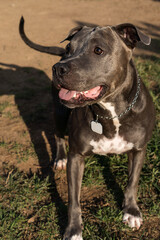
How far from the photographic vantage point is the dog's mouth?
244 cm

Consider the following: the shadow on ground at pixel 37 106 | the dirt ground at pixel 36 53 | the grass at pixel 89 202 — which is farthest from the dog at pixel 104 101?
the dirt ground at pixel 36 53

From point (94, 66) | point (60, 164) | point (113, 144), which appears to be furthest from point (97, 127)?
point (60, 164)

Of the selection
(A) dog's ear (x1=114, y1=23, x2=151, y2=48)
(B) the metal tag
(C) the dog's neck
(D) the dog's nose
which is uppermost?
(A) dog's ear (x1=114, y1=23, x2=151, y2=48)

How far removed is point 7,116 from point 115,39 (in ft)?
9.12

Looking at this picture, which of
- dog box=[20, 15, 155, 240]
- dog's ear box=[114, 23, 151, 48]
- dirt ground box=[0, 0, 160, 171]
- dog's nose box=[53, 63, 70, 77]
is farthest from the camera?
dirt ground box=[0, 0, 160, 171]

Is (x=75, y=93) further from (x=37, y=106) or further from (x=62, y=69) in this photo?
(x=37, y=106)

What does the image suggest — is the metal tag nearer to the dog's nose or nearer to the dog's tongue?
the dog's tongue

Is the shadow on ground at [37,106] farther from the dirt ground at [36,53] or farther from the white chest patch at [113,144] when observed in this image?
the white chest patch at [113,144]

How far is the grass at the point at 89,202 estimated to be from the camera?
9.07 feet

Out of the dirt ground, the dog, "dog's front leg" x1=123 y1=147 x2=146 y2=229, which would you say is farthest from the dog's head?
the dirt ground

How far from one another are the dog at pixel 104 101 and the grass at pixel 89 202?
15 cm

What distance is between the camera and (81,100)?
2.44 metres

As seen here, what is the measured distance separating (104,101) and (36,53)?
5.23 m

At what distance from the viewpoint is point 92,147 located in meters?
2.79
